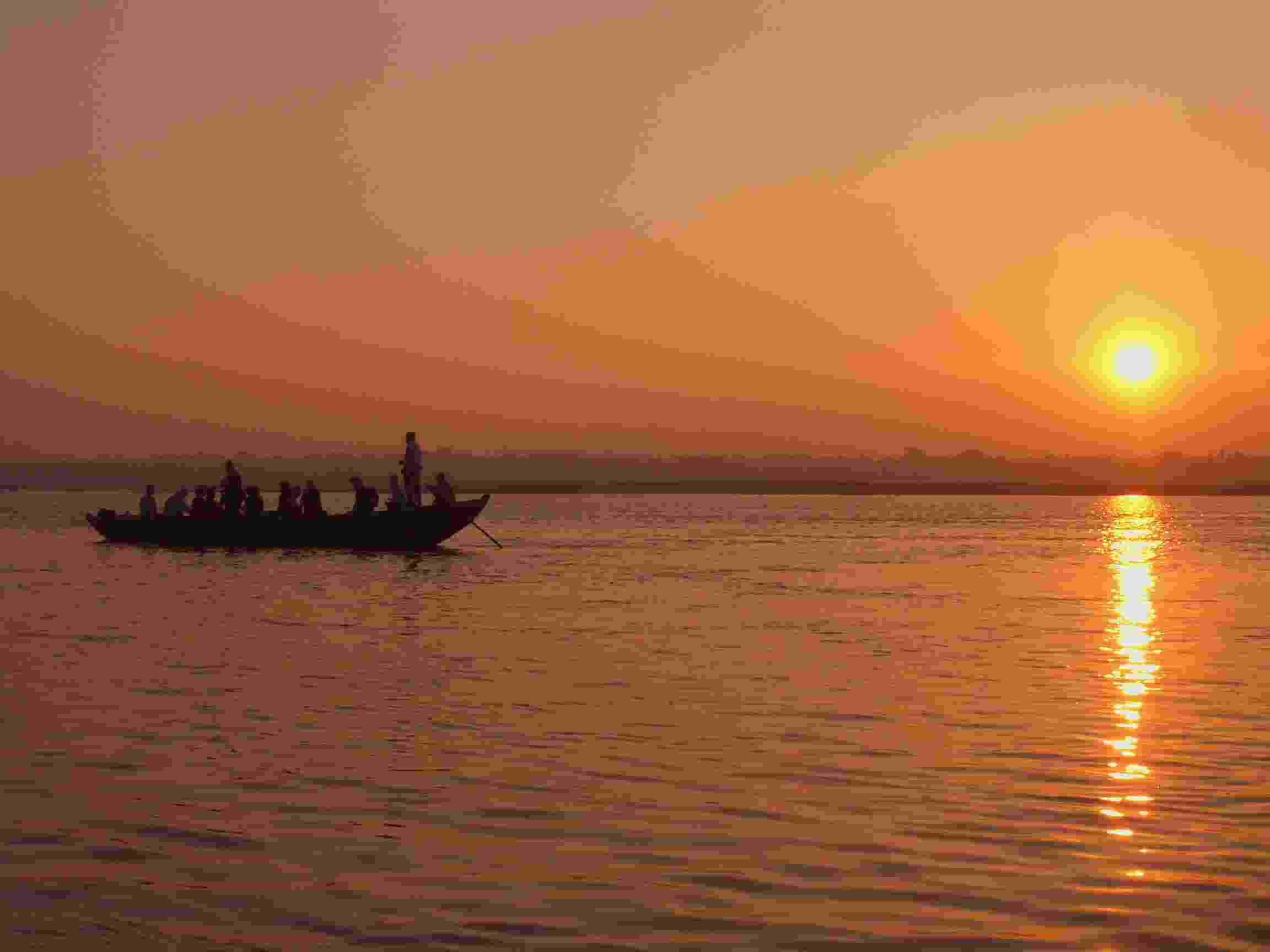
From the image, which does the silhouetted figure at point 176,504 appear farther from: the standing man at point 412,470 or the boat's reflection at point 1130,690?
the boat's reflection at point 1130,690

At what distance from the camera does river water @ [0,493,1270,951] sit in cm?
945

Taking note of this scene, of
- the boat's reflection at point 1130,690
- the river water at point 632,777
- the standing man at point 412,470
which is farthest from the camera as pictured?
the standing man at point 412,470

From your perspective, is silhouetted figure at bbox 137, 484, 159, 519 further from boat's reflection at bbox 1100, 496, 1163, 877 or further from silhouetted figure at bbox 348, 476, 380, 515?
boat's reflection at bbox 1100, 496, 1163, 877

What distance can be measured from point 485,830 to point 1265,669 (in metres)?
14.5

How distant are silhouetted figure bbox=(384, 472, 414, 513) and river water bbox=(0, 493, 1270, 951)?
18.9 meters

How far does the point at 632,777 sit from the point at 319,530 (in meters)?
42.5

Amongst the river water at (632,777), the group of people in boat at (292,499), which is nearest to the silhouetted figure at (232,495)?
the group of people in boat at (292,499)

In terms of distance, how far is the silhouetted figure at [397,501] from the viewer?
52688 millimetres

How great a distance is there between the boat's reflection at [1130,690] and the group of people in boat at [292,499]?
21267 mm

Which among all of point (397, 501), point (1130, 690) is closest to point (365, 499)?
point (397, 501)

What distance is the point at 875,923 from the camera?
9.20 metres

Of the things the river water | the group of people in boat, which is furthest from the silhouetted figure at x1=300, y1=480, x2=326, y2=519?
the river water

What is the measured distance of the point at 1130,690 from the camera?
20219 millimetres

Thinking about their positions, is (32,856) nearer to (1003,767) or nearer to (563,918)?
(563,918)
